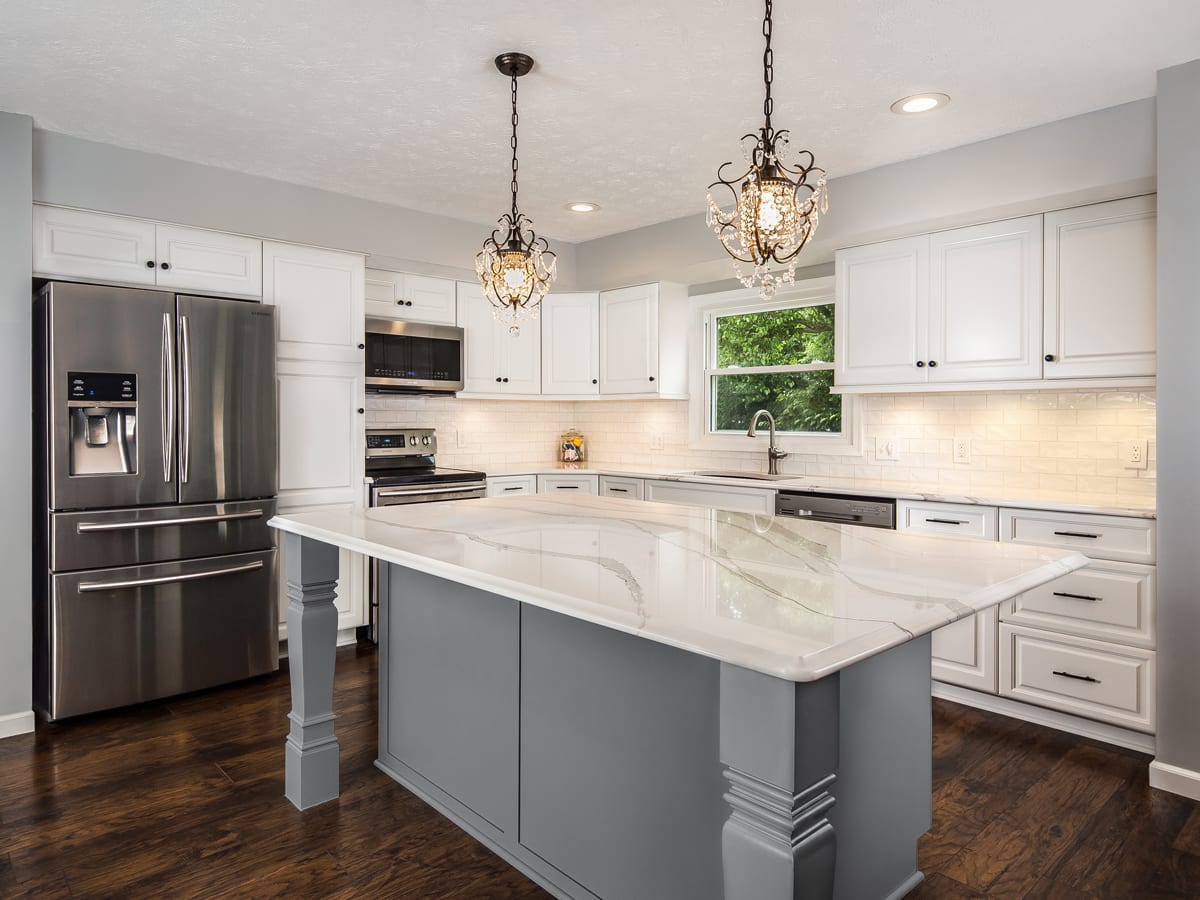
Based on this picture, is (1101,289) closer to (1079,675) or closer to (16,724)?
(1079,675)

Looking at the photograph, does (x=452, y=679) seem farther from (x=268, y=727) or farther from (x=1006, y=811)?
(x=1006, y=811)

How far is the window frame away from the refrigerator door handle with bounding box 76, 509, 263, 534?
2874mm

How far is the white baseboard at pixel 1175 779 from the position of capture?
8.57 ft

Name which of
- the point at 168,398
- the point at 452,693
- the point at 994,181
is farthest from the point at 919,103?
the point at 168,398

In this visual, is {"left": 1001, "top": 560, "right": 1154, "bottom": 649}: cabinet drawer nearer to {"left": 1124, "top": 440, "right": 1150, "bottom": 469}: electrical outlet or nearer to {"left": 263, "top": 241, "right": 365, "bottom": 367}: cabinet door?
{"left": 1124, "top": 440, "right": 1150, "bottom": 469}: electrical outlet

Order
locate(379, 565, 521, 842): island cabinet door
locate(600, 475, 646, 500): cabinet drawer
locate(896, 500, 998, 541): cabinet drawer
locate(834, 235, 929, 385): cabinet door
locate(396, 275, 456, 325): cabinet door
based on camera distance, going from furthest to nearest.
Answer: locate(600, 475, 646, 500): cabinet drawer < locate(396, 275, 456, 325): cabinet door < locate(834, 235, 929, 385): cabinet door < locate(896, 500, 998, 541): cabinet drawer < locate(379, 565, 521, 842): island cabinet door

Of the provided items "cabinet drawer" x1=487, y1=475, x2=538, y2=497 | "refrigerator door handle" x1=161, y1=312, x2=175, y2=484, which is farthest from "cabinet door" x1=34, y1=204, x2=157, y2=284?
"cabinet drawer" x1=487, y1=475, x2=538, y2=497

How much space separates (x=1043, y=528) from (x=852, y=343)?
1.31 metres

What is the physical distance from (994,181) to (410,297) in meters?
3.18

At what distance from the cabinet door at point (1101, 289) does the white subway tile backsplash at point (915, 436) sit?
1.22 feet

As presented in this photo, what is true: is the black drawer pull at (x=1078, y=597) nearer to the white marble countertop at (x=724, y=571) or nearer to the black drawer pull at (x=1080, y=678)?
the black drawer pull at (x=1080, y=678)

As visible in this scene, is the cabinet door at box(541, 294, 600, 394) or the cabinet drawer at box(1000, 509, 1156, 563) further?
the cabinet door at box(541, 294, 600, 394)

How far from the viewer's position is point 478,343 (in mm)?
4996

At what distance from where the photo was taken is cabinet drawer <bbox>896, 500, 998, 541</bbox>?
10.9 feet
